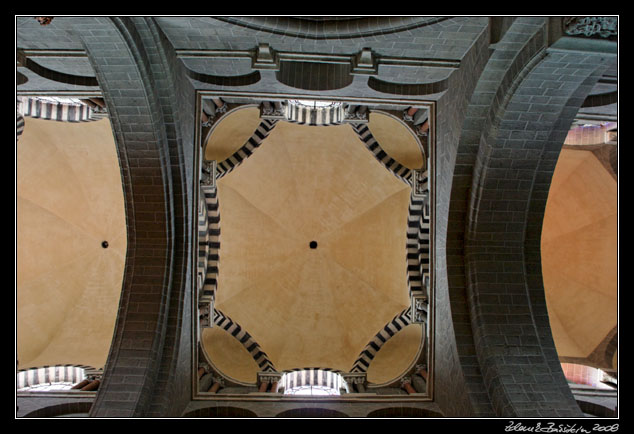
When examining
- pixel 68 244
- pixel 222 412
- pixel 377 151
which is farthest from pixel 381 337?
pixel 68 244

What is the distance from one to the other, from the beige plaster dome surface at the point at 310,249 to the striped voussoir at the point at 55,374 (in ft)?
13.2

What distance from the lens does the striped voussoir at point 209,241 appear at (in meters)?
14.6

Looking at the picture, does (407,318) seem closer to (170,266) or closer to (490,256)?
(490,256)

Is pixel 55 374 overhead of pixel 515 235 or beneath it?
beneath

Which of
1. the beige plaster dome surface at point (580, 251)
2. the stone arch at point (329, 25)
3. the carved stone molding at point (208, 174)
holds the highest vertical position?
the stone arch at point (329, 25)

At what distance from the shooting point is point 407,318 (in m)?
15.8

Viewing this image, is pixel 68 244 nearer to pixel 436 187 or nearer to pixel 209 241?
pixel 209 241

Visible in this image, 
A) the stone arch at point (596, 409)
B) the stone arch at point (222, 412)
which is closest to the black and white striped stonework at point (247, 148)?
the stone arch at point (222, 412)

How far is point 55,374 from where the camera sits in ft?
50.4

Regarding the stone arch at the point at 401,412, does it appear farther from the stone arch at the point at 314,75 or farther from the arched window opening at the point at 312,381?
the stone arch at the point at 314,75

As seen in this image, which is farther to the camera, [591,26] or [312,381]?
[312,381]

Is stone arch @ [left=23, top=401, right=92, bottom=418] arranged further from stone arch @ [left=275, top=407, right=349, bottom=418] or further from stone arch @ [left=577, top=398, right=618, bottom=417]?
stone arch @ [left=577, top=398, right=618, bottom=417]

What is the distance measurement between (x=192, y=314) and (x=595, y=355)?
40.7ft

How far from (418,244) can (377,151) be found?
3.28 metres
